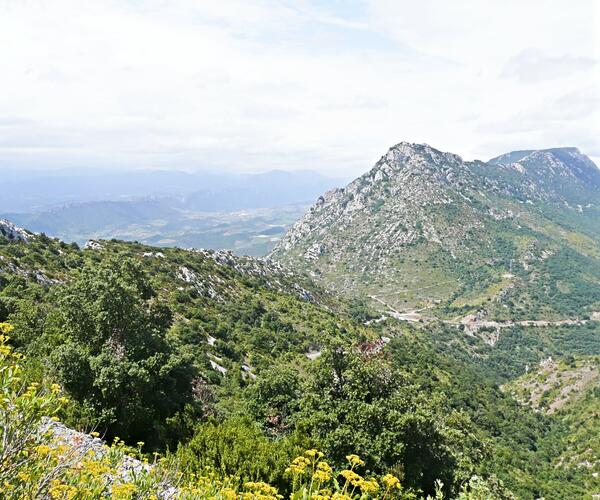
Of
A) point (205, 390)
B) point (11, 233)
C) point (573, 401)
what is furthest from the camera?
point (573, 401)

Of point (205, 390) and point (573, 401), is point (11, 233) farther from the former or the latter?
point (573, 401)

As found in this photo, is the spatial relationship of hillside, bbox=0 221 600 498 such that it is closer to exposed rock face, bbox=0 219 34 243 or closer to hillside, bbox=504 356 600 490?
exposed rock face, bbox=0 219 34 243

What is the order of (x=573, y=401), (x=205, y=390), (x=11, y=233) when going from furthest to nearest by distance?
(x=573, y=401) < (x=11, y=233) < (x=205, y=390)

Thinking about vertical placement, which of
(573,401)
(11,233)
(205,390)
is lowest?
(573,401)

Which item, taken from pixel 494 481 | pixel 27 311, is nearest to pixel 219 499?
pixel 27 311

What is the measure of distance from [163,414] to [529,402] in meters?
124

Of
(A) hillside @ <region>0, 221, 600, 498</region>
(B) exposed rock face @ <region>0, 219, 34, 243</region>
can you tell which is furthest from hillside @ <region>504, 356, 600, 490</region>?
(B) exposed rock face @ <region>0, 219, 34, 243</region>

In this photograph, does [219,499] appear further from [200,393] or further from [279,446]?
[200,393]

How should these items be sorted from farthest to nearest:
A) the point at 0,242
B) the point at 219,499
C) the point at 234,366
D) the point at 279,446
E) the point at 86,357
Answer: the point at 0,242, the point at 234,366, the point at 86,357, the point at 279,446, the point at 219,499

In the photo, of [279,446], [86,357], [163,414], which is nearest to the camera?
[279,446]

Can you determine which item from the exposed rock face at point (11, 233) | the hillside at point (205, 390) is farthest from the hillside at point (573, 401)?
the exposed rock face at point (11, 233)

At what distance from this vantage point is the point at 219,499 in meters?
8.88

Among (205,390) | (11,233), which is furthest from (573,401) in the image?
(11,233)

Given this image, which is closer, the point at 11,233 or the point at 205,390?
the point at 205,390
